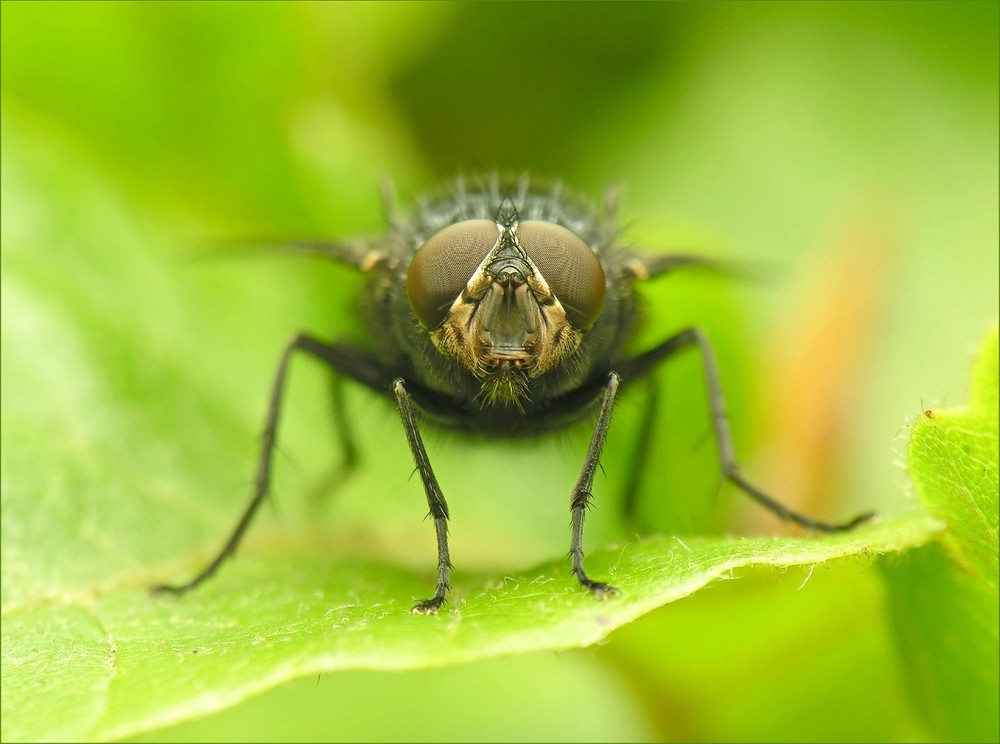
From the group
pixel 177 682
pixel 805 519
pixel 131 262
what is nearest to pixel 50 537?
pixel 177 682

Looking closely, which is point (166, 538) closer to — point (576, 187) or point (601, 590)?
point (601, 590)

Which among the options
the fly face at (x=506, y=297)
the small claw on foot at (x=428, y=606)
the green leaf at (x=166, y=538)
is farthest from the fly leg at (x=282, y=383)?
the small claw on foot at (x=428, y=606)

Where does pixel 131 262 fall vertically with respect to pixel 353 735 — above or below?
above

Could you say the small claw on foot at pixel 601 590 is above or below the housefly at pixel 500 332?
below

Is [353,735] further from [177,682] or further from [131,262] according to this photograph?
[131,262]

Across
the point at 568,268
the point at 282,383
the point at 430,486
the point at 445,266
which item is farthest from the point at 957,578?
the point at 282,383

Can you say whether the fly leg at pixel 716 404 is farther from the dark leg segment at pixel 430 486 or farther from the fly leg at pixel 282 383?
the fly leg at pixel 282 383
